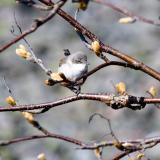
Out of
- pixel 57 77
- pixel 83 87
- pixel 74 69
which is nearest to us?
pixel 57 77

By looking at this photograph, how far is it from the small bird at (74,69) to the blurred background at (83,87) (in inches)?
153

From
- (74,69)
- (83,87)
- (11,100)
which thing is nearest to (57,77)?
(11,100)

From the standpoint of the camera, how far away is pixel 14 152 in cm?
743

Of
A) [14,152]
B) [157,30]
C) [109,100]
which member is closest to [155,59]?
[157,30]

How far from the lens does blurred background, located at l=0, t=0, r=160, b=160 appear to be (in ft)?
24.9

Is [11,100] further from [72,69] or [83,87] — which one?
[83,87]

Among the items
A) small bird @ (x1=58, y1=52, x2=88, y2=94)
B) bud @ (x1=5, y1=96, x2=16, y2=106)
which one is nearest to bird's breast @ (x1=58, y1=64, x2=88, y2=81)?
small bird @ (x1=58, y1=52, x2=88, y2=94)

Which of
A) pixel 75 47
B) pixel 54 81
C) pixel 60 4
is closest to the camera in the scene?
pixel 60 4

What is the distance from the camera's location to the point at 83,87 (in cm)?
842

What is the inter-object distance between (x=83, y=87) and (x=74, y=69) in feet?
20.1

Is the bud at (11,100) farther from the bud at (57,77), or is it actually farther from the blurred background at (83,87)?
the blurred background at (83,87)

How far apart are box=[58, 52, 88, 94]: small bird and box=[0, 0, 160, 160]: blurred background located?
3889mm

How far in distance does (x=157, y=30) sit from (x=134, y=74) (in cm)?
128

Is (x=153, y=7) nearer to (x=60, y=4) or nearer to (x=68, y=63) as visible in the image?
(x=68, y=63)
